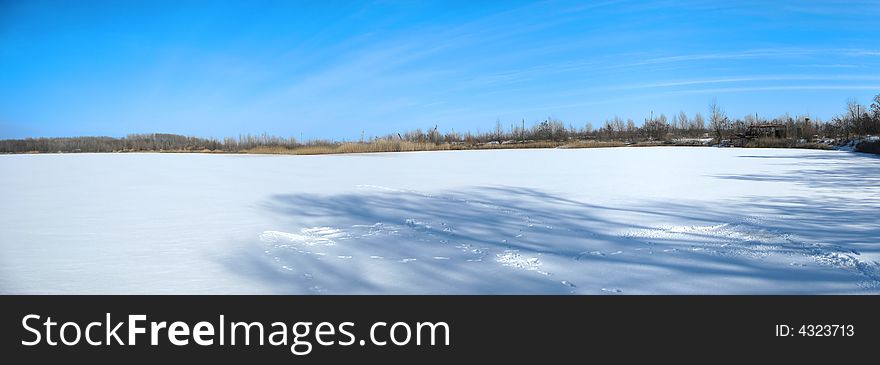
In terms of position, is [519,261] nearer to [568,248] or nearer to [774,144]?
[568,248]

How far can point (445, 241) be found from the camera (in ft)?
8.57

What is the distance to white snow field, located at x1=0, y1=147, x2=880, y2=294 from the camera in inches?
75.9

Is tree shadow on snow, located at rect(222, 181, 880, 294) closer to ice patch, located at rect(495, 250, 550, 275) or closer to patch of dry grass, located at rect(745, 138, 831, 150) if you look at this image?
ice patch, located at rect(495, 250, 550, 275)

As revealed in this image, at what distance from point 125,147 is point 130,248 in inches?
892

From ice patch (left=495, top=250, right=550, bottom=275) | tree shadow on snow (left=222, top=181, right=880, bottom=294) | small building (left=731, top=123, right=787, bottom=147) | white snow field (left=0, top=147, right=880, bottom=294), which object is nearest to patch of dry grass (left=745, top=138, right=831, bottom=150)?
small building (left=731, top=123, right=787, bottom=147)

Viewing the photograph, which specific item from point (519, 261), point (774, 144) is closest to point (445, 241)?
point (519, 261)

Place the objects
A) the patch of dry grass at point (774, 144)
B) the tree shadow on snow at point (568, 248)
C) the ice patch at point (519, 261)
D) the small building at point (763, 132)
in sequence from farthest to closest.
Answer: the small building at point (763, 132), the patch of dry grass at point (774, 144), the ice patch at point (519, 261), the tree shadow on snow at point (568, 248)

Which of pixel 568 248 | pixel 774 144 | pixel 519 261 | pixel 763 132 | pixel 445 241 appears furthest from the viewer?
pixel 763 132

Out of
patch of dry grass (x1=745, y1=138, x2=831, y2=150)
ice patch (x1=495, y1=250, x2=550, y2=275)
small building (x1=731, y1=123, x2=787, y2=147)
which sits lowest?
ice patch (x1=495, y1=250, x2=550, y2=275)

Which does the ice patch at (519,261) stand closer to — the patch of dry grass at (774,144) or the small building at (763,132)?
the patch of dry grass at (774,144)

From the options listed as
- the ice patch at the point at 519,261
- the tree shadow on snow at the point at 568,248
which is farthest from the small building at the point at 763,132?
the ice patch at the point at 519,261

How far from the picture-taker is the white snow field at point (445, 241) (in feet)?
6.33

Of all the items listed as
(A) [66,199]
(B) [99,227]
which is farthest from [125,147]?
(B) [99,227]

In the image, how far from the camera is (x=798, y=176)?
6.23 meters
